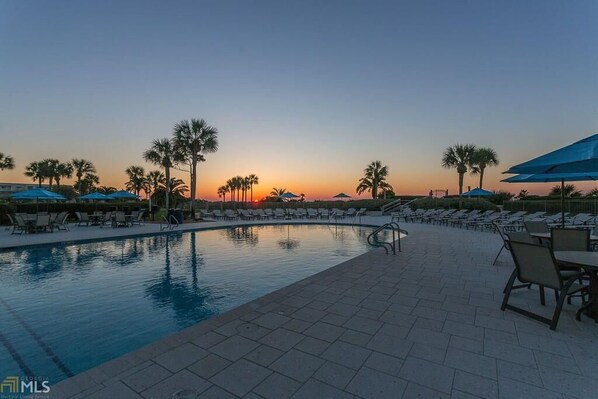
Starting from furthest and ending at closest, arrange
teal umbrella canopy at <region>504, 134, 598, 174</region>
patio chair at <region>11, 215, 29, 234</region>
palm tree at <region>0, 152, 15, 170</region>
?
palm tree at <region>0, 152, 15, 170</region> → patio chair at <region>11, 215, 29, 234</region> → teal umbrella canopy at <region>504, 134, 598, 174</region>

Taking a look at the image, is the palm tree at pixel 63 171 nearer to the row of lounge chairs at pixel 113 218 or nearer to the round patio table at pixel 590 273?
the row of lounge chairs at pixel 113 218

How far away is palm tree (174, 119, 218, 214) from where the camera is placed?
60.6ft

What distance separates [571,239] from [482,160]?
22.2 m

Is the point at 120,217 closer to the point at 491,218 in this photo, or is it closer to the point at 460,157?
the point at 491,218

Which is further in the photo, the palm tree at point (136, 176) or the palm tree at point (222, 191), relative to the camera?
the palm tree at point (222, 191)

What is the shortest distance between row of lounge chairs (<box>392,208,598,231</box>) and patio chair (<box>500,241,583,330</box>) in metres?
6.22

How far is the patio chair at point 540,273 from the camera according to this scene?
2.51m

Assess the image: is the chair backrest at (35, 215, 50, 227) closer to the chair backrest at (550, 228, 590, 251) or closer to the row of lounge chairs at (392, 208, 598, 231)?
the chair backrest at (550, 228, 590, 251)

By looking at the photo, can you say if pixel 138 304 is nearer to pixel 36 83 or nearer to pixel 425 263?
pixel 425 263

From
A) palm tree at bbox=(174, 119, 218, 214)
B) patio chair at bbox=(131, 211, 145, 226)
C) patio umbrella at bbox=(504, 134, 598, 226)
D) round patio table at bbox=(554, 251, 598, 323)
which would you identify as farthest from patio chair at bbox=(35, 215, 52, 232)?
round patio table at bbox=(554, 251, 598, 323)

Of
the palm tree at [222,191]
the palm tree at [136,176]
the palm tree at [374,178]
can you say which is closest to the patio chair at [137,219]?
the palm tree at [136,176]

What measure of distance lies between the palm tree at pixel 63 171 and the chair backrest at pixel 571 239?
43.2 m

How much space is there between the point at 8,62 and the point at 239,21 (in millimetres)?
8032
